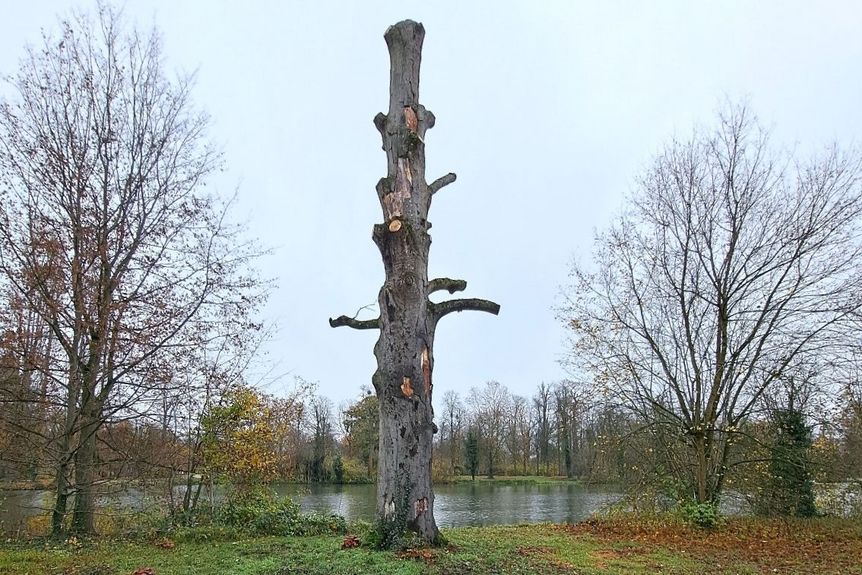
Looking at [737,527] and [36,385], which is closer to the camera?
[36,385]

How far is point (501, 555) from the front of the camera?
596cm

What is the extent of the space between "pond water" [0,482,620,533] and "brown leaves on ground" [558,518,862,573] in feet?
5.93

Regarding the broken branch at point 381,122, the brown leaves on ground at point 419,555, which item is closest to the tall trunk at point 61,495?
the brown leaves on ground at point 419,555

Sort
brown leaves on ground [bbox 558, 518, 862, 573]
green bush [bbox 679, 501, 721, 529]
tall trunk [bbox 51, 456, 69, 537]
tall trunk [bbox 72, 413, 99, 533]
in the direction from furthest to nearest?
green bush [bbox 679, 501, 721, 529] → tall trunk [bbox 72, 413, 99, 533] → tall trunk [bbox 51, 456, 69, 537] → brown leaves on ground [bbox 558, 518, 862, 573]

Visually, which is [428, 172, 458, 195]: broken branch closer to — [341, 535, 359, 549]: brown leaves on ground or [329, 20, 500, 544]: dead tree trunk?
[329, 20, 500, 544]: dead tree trunk

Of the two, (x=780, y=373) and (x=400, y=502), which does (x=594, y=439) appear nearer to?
(x=780, y=373)

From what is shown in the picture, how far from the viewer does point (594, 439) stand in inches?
503

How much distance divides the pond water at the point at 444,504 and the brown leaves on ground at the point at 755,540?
71.1 inches

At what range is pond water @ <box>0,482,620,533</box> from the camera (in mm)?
9195

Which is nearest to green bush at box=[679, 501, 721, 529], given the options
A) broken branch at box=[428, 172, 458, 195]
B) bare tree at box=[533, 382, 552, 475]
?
broken branch at box=[428, 172, 458, 195]

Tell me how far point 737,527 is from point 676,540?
249 centimetres

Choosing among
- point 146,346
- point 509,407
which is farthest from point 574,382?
point 509,407

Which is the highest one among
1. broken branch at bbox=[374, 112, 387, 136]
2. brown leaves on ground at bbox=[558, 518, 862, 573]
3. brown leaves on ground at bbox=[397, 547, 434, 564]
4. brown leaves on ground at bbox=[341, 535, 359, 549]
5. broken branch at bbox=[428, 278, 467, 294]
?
broken branch at bbox=[374, 112, 387, 136]

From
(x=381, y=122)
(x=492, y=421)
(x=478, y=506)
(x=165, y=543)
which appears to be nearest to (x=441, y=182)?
(x=381, y=122)
